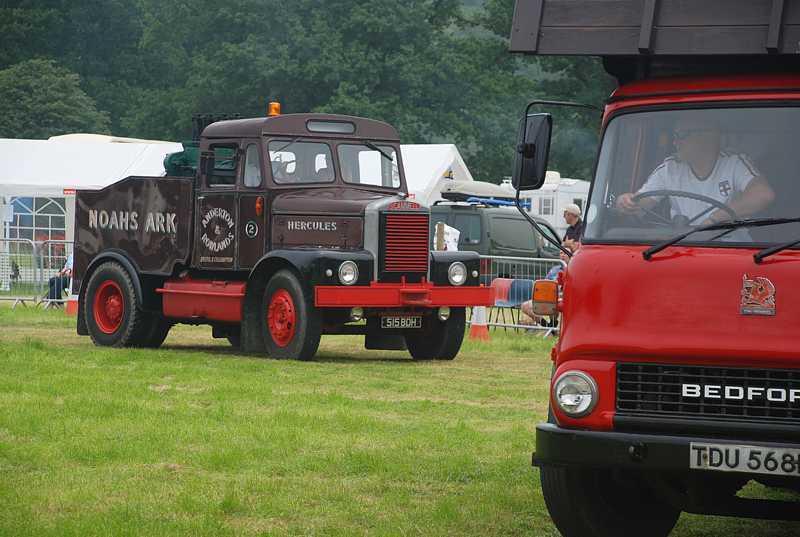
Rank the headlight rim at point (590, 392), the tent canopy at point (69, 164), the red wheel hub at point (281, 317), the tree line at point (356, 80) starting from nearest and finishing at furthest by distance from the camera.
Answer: the headlight rim at point (590, 392), the red wheel hub at point (281, 317), the tent canopy at point (69, 164), the tree line at point (356, 80)

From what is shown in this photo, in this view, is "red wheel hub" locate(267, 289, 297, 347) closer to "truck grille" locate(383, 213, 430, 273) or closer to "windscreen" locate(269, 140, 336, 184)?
"truck grille" locate(383, 213, 430, 273)

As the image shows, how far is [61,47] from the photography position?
85.3 m

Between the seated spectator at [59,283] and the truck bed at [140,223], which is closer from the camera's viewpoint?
the truck bed at [140,223]

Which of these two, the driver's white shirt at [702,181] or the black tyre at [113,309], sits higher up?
the driver's white shirt at [702,181]

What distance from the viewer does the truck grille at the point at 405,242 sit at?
1820 centimetres

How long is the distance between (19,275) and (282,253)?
37.2 feet

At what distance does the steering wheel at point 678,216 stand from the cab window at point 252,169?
450 inches

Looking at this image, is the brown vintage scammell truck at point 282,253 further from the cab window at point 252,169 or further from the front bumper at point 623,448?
the front bumper at point 623,448

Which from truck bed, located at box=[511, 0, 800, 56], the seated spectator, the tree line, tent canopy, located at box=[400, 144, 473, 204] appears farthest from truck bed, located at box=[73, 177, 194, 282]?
the tree line

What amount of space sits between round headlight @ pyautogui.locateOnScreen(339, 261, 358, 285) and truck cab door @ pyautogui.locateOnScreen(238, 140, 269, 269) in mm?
1175

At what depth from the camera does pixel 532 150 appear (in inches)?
306

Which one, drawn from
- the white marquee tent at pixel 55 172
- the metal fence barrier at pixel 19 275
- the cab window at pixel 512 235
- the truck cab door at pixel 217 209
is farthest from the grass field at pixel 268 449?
the white marquee tent at pixel 55 172

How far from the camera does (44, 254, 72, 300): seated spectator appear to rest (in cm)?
2789

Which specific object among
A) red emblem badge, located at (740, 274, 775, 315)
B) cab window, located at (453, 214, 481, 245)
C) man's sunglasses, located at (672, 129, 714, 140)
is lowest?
cab window, located at (453, 214, 481, 245)
